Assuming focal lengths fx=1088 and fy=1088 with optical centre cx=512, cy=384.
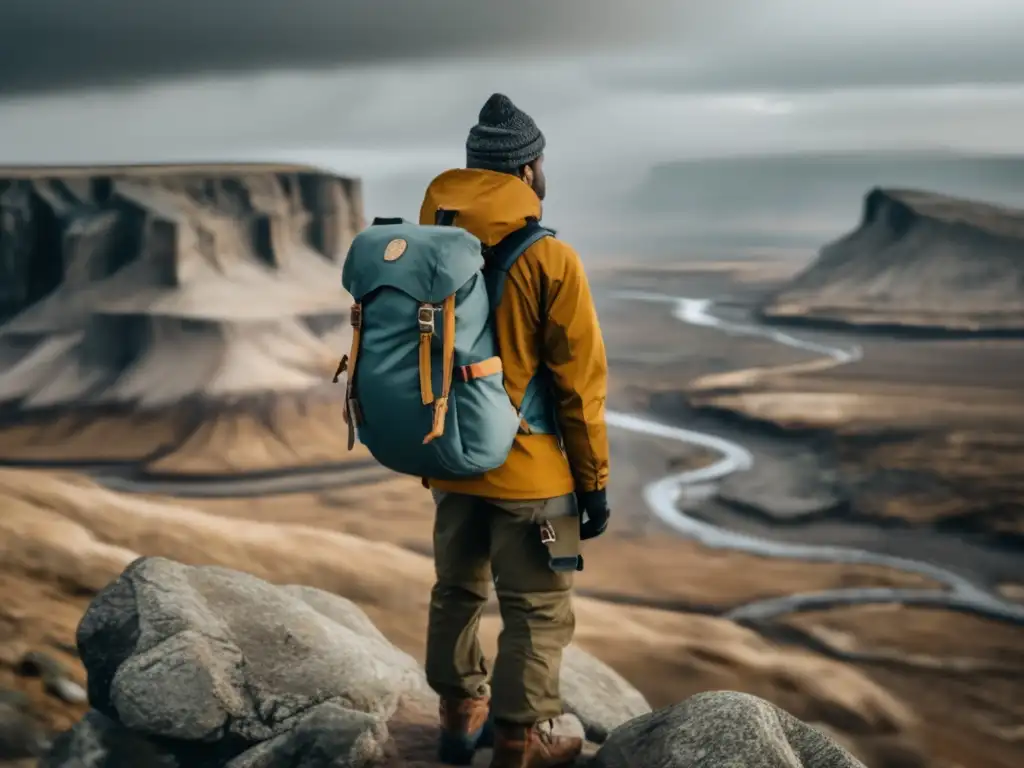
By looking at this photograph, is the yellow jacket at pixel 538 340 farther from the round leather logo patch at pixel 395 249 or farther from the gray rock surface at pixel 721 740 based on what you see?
the gray rock surface at pixel 721 740

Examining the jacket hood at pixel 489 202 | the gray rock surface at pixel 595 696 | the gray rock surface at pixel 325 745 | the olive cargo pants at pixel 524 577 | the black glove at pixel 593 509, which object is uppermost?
the jacket hood at pixel 489 202

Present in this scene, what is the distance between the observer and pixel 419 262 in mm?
2197

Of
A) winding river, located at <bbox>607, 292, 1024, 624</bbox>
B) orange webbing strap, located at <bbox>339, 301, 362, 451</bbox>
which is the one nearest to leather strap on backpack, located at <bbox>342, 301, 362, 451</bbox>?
orange webbing strap, located at <bbox>339, 301, 362, 451</bbox>

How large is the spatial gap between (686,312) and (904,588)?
11.2m

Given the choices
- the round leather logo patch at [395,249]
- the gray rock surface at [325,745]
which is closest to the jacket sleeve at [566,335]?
the round leather logo patch at [395,249]

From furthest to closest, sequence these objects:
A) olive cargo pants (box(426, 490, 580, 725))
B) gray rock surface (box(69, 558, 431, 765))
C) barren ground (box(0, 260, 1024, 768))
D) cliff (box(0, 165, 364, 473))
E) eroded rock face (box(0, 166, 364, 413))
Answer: eroded rock face (box(0, 166, 364, 413)) → cliff (box(0, 165, 364, 473)) → barren ground (box(0, 260, 1024, 768)) → gray rock surface (box(69, 558, 431, 765)) → olive cargo pants (box(426, 490, 580, 725))

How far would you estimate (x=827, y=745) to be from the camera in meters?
2.55

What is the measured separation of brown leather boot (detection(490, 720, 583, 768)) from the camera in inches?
97.2

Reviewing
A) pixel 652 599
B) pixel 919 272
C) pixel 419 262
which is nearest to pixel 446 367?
pixel 419 262

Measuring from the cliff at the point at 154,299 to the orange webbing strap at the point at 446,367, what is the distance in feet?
32.5

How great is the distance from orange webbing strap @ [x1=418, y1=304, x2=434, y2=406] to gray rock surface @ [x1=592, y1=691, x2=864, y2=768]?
3.28 ft

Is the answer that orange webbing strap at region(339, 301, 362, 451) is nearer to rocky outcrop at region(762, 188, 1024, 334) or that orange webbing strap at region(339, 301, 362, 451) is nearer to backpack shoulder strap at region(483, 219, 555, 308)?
backpack shoulder strap at region(483, 219, 555, 308)

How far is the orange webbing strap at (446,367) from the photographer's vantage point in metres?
2.19

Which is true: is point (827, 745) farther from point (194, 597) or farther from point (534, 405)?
point (194, 597)
